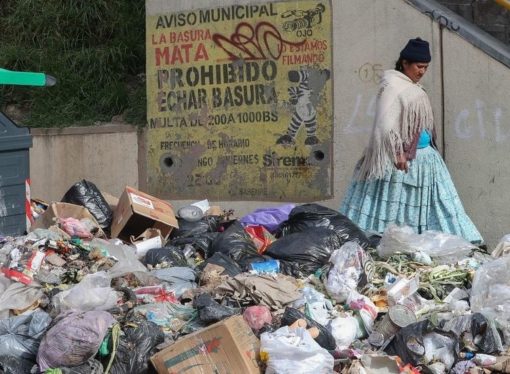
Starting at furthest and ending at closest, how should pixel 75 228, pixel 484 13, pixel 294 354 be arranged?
pixel 484 13 → pixel 75 228 → pixel 294 354

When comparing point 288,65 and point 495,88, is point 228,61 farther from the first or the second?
point 495,88

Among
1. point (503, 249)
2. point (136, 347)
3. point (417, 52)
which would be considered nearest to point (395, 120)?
point (417, 52)

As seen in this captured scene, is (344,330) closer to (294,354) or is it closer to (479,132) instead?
(294,354)

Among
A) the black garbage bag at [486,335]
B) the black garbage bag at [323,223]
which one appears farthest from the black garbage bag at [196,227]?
the black garbage bag at [486,335]

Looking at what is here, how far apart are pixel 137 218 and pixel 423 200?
7.06 feet

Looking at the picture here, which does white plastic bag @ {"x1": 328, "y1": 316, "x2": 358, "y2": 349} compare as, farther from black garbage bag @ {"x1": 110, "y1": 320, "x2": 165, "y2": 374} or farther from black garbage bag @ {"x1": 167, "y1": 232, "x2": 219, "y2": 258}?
black garbage bag @ {"x1": 167, "y1": 232, "x2": 219, "y2": 258}

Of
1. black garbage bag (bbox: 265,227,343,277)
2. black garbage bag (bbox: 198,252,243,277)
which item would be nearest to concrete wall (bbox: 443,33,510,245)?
black garbage bag (bbox: 265,227,343,277)

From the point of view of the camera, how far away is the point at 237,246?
6719 mm

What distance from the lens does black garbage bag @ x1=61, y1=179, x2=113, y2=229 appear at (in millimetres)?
7539

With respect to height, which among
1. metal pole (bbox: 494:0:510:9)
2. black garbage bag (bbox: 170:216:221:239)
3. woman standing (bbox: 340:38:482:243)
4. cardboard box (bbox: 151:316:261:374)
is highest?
metal pole (bbox: 494:0:510:9)

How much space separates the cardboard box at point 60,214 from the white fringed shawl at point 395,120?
6.96 feet

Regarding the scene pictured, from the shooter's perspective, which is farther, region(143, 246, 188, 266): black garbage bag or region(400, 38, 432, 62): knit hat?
region(400, 38, 432, 62): knit hat

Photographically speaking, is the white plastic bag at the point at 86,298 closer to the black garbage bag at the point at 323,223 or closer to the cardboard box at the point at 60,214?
the cardboard box at the point at 60,214

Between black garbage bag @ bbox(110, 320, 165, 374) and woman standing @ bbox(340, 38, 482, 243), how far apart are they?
2342mm
